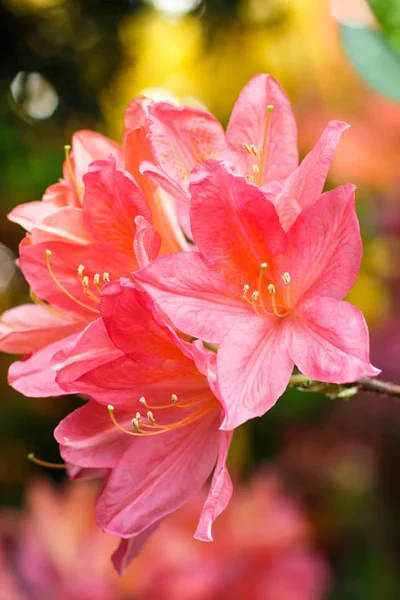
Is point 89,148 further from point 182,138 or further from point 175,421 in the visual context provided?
point 175,421

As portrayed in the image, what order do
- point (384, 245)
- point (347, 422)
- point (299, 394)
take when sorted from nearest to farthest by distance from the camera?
point (299, 394)
point (384, 245)
point (347, 422)

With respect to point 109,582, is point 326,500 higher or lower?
lower

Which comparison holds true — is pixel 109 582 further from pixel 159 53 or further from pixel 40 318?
pixel 159 53

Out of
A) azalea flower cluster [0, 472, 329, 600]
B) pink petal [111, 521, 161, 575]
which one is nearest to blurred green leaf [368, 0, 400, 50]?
pink petal [111, 521, 161, 575]

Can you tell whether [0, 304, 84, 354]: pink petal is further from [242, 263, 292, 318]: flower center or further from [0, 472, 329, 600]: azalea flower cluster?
[0, 472, 329, 600]: azalea flower cluster

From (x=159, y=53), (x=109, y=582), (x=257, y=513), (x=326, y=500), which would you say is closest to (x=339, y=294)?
(x=109, y=582)

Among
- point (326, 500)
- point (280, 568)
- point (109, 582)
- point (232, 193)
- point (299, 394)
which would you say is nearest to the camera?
point (232, 193)
